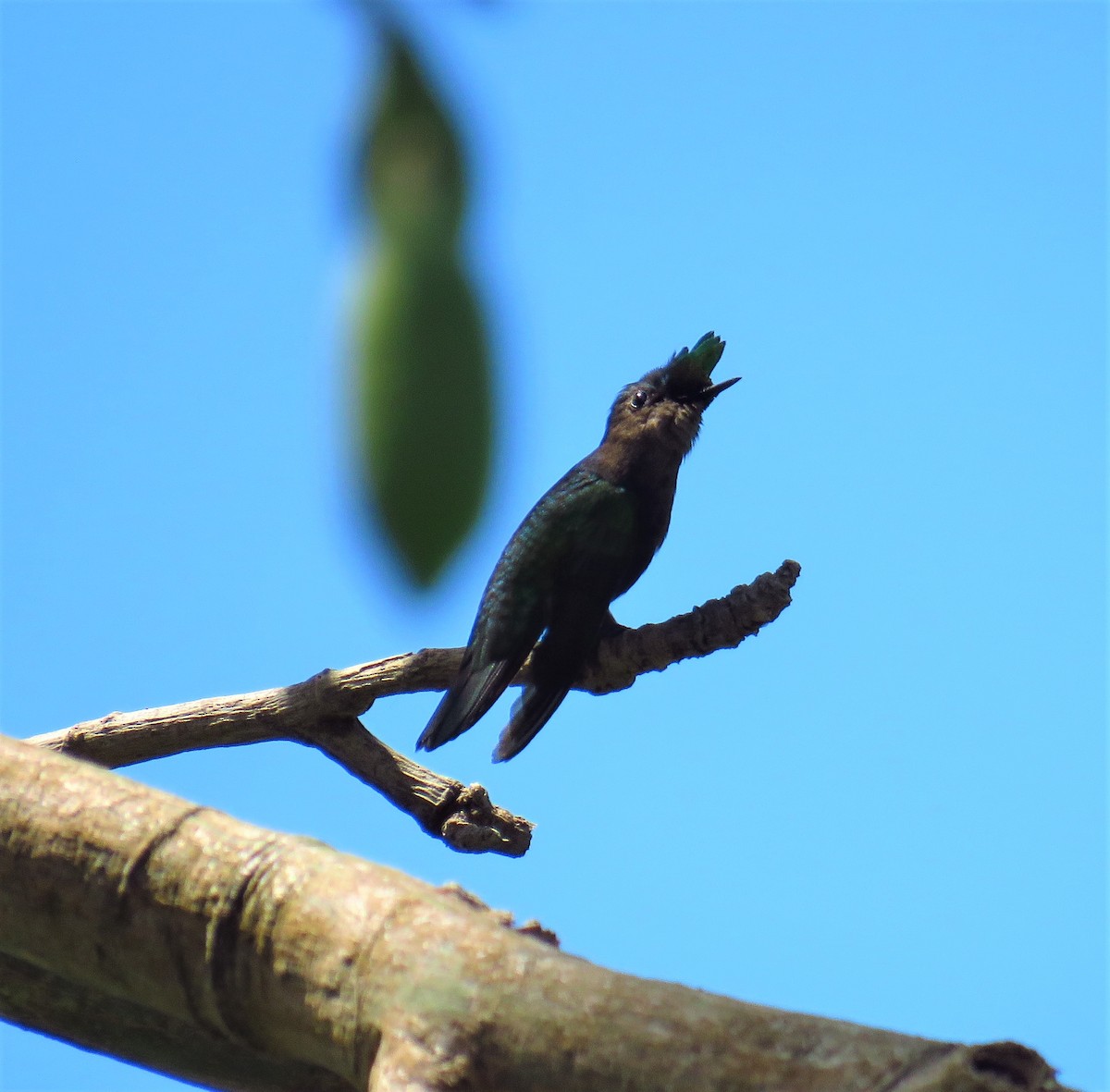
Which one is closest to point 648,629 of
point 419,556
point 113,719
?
point 113,719

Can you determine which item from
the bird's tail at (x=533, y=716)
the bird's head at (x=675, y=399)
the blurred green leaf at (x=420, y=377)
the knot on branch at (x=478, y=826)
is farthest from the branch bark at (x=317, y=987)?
the bird's head at (x=675, y=399)

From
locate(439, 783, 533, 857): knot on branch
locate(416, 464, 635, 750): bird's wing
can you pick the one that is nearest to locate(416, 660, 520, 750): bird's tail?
locate(416, 464, 635, 750): bird's wing

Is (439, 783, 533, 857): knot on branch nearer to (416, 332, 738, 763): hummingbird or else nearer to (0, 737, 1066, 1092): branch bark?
(416, 332, 738, 763): hummingbird

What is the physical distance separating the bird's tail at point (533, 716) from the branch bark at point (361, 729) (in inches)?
36.1

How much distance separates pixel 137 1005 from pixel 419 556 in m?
2.95

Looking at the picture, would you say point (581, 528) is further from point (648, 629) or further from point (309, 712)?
point (309, 712)

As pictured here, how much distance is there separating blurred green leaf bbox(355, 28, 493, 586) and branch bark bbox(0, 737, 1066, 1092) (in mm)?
2079

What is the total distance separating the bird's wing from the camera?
231 inches

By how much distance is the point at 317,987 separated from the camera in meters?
2.68

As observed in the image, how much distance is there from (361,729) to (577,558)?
5.34 ft

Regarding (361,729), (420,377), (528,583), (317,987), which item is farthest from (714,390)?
(420,377)

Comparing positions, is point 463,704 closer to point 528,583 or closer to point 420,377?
point 528,583

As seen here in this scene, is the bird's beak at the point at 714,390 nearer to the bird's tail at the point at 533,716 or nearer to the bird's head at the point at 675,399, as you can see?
the bird's head at the point at 675,399

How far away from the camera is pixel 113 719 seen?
17.0 ft
